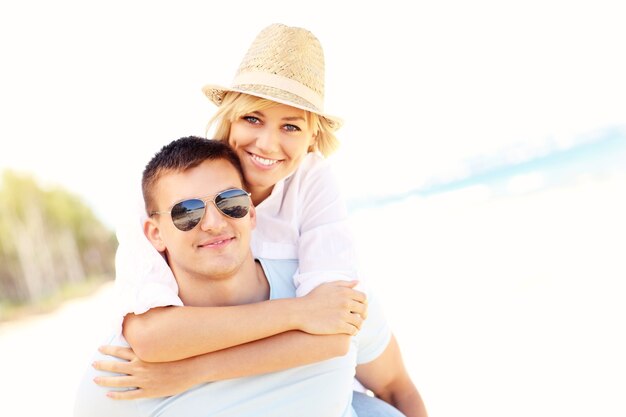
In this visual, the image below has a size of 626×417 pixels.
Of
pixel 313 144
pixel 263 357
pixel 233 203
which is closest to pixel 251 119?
pixel 313 144

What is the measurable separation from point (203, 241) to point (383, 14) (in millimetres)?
59239

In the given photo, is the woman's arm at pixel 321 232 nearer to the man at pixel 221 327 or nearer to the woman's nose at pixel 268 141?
the man at pixel 221 327

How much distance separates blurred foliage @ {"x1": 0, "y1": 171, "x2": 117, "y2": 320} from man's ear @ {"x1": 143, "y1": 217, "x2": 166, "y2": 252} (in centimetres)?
2807

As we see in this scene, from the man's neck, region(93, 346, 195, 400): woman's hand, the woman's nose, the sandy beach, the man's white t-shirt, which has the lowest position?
the sandy beach

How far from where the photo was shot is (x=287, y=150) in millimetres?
3088

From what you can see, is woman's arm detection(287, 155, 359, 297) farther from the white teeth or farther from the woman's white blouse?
the white teeth

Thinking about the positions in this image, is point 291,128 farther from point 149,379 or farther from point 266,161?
point 149,379

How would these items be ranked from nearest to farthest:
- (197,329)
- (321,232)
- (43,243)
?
(197,329), (321,232), (43,243)

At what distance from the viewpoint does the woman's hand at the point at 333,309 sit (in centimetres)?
238

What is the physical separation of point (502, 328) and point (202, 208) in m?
4.98

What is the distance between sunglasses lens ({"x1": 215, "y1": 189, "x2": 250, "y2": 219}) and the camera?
8.08 ft

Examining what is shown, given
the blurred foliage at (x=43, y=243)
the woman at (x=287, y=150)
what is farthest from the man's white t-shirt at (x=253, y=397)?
the blurred foliage at (x=43, y=243)

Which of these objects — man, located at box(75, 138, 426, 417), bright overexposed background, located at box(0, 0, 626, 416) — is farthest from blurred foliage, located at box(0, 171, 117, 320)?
man, located at box(75, 138, 426, 417)

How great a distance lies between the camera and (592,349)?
5.34 meters
